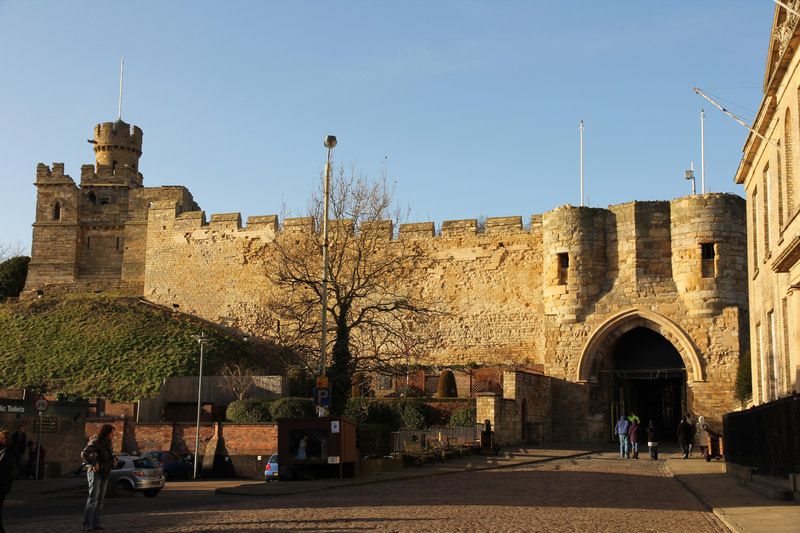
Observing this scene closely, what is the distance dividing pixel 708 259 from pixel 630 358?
4.47 metres

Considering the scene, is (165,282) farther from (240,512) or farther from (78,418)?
(240,512)

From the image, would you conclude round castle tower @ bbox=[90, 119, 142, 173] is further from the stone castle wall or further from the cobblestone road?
the cobblestone road

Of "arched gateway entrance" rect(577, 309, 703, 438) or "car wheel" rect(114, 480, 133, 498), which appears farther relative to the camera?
"arched gateway entrance" rect(577, 309, 703, 438)

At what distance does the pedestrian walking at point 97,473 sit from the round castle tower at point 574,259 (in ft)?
83.8

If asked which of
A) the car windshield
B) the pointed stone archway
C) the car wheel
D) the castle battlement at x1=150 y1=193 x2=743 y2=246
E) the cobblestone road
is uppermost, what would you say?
the castle battlement at x1=150 y1=193 x2=743 y2=246

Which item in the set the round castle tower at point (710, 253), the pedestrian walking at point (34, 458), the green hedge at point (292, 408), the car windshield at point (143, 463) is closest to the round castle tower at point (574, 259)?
the round castle tower at point (710, 253)

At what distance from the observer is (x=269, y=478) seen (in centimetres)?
2406

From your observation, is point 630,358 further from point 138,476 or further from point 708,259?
point 138,476

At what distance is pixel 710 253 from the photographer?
3531 cm

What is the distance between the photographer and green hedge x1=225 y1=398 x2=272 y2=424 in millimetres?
33062

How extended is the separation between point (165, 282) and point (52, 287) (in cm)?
608

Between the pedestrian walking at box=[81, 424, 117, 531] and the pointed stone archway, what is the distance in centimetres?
2513

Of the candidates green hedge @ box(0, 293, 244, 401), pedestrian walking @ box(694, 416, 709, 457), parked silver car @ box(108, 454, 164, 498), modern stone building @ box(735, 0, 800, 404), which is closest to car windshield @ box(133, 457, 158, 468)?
parked silver car @ box(108, 454, 164, 498)

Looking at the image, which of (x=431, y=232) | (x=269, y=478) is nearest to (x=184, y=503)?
(x=269, y=478)
